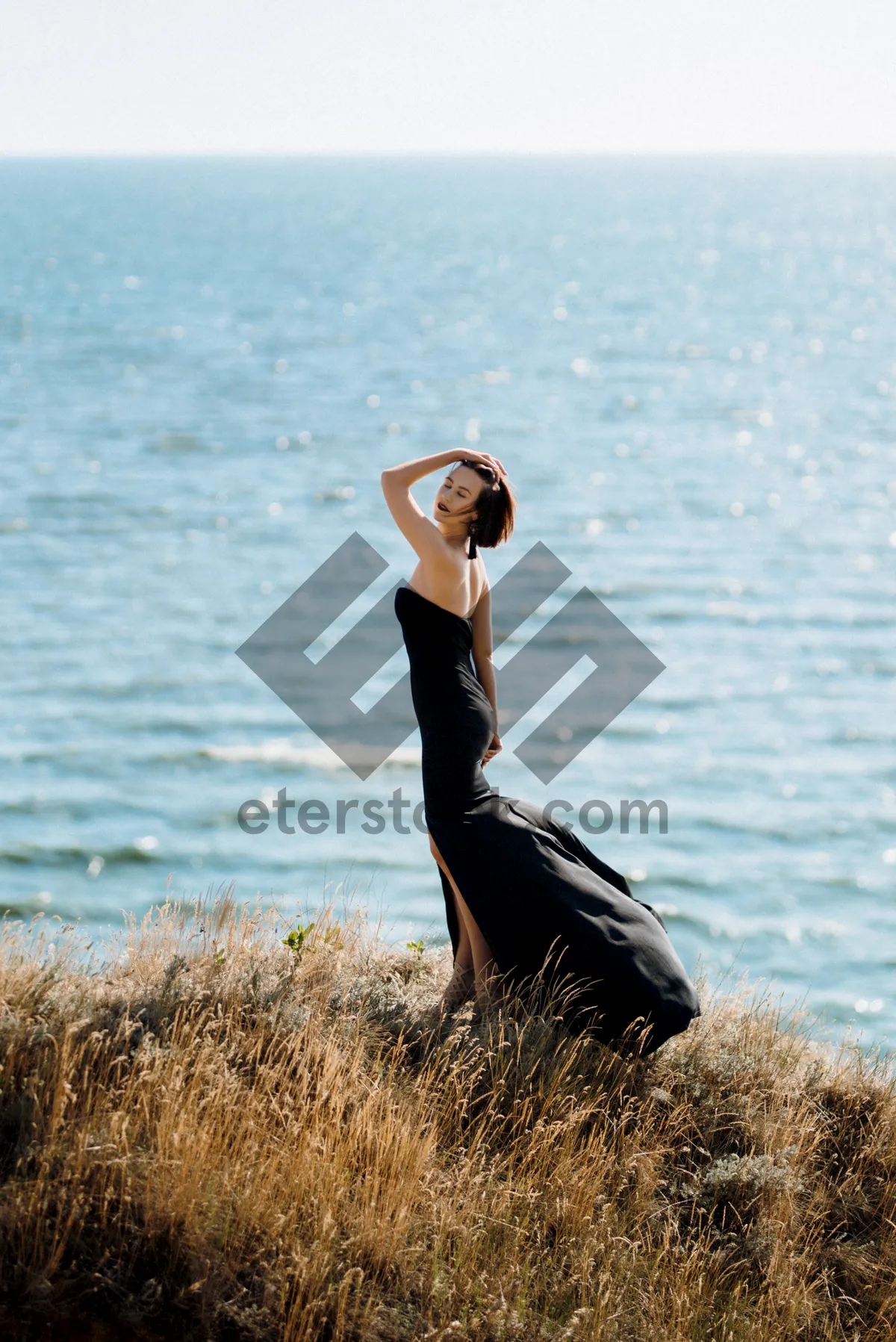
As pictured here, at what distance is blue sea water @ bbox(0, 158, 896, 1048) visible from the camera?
57.2ft

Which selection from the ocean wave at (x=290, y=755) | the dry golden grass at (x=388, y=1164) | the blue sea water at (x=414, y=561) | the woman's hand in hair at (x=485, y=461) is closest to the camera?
the dry golden grass at (x=388, y=1164)

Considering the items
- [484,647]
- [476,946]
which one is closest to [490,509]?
[484,647]

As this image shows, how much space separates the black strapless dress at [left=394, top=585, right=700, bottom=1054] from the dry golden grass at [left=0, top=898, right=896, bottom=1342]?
0.27 m

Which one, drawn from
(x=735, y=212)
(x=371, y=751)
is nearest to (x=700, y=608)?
(x=371, y=751)

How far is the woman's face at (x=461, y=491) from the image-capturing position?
233 inches

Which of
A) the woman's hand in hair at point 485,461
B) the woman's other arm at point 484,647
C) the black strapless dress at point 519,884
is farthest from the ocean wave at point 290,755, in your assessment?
the woman's hand in hair at point 485,461

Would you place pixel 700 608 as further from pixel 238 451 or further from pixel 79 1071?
pixel 79 1071

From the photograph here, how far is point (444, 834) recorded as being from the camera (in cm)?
599

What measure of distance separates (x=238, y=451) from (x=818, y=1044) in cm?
3703

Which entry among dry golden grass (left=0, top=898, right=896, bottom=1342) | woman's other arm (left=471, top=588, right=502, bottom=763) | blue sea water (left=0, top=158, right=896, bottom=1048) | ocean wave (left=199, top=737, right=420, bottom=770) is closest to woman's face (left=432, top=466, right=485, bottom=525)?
woman's other arm (left=471, top=588, right=502, bottom=763)

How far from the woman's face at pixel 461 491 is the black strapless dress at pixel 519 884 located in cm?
44

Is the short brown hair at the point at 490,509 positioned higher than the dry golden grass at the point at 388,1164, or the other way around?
the short brown hair at the point at 490,509

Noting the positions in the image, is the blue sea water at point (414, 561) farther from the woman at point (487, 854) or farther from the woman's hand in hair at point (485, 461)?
the woman's hand in hair at point (485, 461)

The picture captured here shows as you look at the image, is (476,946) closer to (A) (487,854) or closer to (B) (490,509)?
(A) (487,854)
